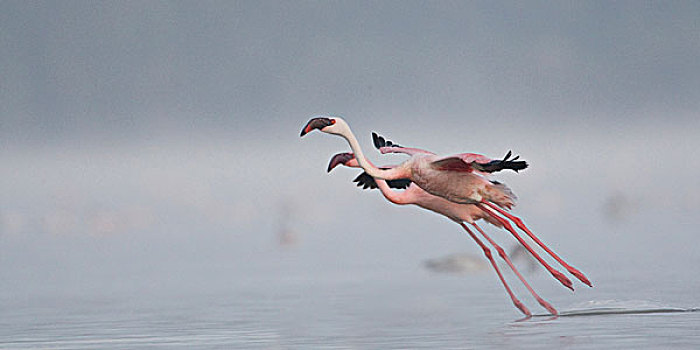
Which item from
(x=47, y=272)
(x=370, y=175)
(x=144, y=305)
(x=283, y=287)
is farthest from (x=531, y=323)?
(x=47, y=272)

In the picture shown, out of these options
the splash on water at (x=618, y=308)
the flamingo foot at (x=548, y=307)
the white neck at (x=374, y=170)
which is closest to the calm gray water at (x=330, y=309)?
the splash on water at (x=618, y=308)

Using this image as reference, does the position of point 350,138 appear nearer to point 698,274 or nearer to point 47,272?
point 698,274

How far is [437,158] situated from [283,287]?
27.0 feet

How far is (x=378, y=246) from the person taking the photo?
34.5 meters

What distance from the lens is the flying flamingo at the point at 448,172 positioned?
14.8 m

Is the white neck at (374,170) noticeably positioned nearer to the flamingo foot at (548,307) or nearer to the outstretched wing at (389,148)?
the outstretched wing at (389,148)

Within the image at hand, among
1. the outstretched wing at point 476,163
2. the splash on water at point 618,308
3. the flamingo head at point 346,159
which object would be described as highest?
the flamingo head at point 346,159

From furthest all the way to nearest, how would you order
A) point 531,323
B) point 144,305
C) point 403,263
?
1. point 403,263
2. point 144,305
3. point 531,323

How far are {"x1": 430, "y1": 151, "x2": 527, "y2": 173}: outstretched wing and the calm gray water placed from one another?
159 centimetres

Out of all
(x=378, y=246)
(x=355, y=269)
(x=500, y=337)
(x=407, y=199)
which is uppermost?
(x=378, y=246)

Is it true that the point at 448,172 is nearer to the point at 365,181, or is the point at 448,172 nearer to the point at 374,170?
the point at 374,170

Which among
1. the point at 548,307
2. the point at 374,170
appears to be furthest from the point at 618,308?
the point at 374,170

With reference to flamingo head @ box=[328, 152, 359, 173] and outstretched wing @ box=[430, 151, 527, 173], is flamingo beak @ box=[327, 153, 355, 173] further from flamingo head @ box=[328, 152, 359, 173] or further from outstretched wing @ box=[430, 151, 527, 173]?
outstretched wing @ box=[430, 151, 527, 173]

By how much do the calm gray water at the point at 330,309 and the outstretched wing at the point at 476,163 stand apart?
5.20 feet
